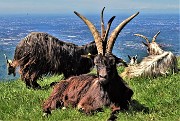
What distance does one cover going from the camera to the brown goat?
9836 mm

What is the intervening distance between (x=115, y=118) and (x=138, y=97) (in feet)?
7.05

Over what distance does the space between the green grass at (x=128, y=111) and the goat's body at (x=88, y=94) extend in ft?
0.84

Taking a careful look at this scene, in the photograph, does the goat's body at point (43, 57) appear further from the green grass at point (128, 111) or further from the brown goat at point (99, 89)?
the brown goat at point (99, 89)

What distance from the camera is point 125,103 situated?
34.9 ft

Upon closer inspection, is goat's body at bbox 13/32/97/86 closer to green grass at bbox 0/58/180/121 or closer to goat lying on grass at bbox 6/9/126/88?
goat lying on grass at bbox 6/9/126/88

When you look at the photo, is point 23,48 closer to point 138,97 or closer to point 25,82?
point 25,82

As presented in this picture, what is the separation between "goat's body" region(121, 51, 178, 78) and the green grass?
262 cm

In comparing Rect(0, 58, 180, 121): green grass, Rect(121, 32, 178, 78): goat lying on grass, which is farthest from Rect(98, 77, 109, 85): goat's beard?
Rect(121, 32, 178, 78): goat lying on grass

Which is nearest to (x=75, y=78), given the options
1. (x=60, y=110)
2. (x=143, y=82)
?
(x=60, y=110)

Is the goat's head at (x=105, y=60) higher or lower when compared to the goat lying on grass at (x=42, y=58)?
higher

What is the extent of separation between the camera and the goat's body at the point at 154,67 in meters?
15.8

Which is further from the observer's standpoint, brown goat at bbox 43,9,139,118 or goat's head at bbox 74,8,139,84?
brown goat at bbox 43,9,139,118

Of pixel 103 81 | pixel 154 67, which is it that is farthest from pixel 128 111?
pixel 154 67

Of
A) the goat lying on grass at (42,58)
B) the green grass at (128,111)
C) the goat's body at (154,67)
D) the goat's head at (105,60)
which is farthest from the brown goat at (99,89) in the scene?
the goat's body at (154,67)
